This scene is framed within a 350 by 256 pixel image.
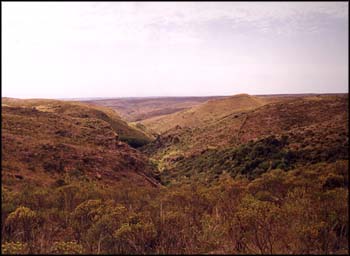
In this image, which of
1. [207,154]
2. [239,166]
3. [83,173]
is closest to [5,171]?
[83,173]

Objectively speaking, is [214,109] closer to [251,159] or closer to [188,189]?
[251,159]

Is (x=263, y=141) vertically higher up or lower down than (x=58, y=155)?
higher up

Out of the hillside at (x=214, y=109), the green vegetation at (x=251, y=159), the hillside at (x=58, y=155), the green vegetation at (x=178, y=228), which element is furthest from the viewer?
the hillside at (x=214, y=109)

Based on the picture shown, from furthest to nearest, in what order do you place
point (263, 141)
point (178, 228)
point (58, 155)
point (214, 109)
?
1. point (214, 109)
2. point (263, 141)
3. point (58, 155)
4. point (178, 228)

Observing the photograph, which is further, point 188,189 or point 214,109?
point 214,109

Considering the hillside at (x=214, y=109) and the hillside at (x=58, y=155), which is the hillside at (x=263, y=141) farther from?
the hillside at (x=214, y=109)

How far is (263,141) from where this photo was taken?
43812 mm

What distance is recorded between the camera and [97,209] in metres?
15.1

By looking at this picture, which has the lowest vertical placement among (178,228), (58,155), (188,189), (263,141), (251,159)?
(251,159)

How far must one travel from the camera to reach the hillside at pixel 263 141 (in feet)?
120

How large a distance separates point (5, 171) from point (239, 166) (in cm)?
2833

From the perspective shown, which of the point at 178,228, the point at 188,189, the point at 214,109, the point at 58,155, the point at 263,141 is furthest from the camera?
the point at 214,109

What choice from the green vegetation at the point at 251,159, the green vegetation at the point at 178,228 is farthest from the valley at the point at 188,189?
the green vegetation at the point at 251,159

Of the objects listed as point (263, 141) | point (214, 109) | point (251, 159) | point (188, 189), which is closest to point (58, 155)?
point (188, 189)
